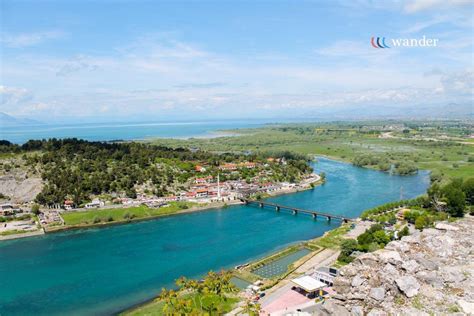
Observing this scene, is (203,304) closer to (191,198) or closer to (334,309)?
(334,309)

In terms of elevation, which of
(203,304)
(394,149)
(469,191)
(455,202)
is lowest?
(203,304)

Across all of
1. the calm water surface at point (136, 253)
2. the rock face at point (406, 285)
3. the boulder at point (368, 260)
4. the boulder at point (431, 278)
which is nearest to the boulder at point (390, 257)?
the rock face at point (406, 285)

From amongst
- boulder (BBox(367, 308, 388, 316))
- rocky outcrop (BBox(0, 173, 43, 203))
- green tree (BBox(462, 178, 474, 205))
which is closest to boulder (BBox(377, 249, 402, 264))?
boulder (BBox(367, 308, 388, 316))

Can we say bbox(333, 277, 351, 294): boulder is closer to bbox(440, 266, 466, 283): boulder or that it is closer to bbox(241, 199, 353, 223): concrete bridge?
bbox(440, 266, 466, 283): boulder

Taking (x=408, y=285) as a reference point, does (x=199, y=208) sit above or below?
below

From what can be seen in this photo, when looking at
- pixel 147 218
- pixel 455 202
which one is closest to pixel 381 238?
pixel 455 202

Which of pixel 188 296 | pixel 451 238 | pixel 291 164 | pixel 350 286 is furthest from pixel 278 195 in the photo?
pixel 350 286

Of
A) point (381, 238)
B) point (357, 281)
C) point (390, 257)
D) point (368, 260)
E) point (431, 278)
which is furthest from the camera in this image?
point (381, 238)
